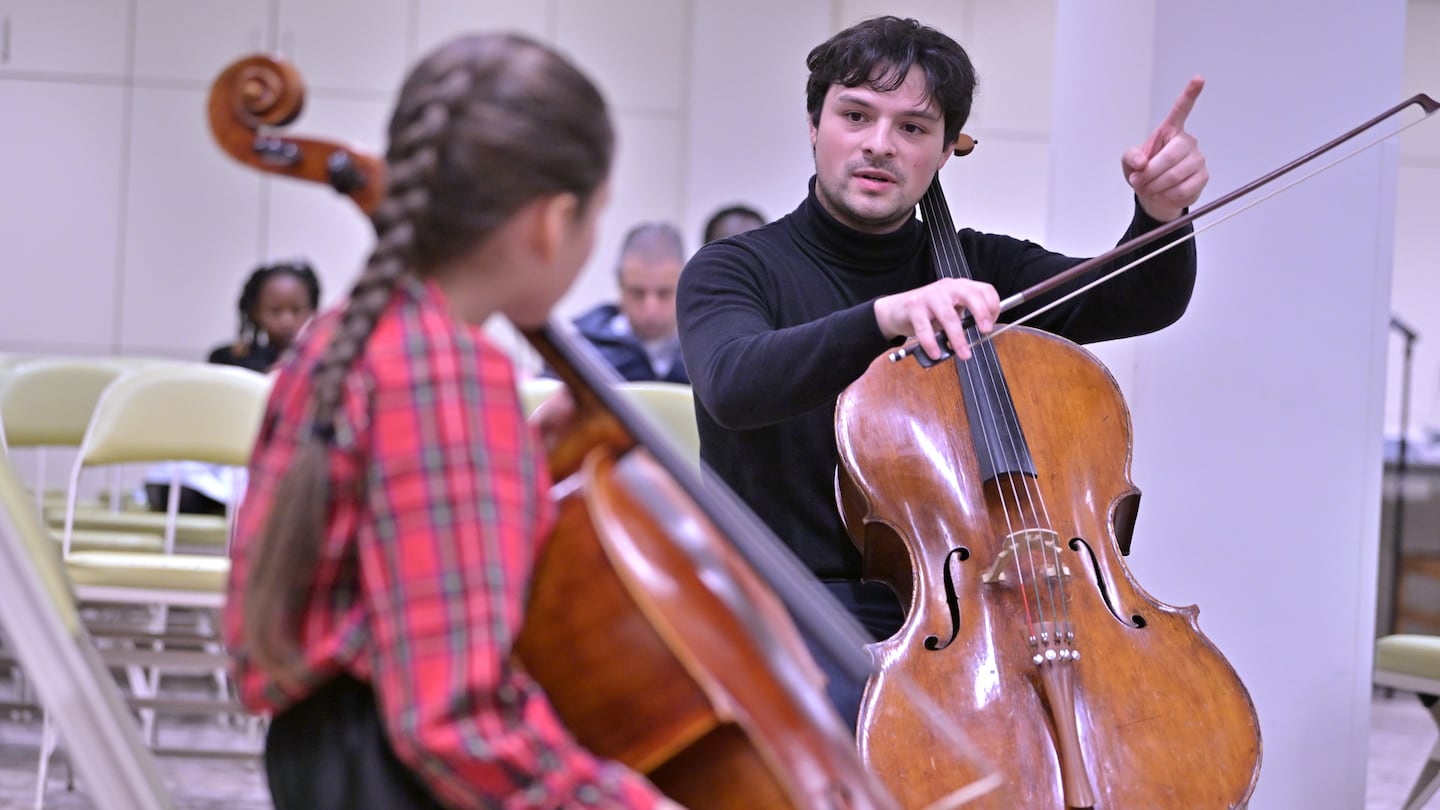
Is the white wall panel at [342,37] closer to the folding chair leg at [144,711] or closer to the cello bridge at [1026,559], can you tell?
the folding chair leg at [144,711]

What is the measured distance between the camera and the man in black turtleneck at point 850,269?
1.62m

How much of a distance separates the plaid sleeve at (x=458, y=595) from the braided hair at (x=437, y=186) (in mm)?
33

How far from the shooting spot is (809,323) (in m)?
1.53

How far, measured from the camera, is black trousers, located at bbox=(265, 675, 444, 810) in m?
0.91

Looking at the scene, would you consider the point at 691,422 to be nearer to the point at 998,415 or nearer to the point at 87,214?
the point at 998,415

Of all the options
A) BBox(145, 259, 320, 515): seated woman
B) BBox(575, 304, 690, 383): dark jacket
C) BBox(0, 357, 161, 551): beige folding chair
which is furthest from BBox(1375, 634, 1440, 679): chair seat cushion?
BBox(145, 259, 320, 515): seated woman

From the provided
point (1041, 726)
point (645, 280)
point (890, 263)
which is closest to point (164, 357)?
point (645, 280)

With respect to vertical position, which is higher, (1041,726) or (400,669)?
(400,669)

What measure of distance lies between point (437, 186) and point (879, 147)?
0.90 metres

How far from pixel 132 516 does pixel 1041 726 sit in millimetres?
2934

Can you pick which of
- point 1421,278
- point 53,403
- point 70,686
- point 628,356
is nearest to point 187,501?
point 53,403

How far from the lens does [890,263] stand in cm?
181

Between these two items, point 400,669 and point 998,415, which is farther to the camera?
point 998,415

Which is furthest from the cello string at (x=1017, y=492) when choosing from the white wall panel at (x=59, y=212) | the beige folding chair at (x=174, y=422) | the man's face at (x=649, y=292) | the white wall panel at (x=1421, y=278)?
the white wall panel at (x=1421, y=278)
